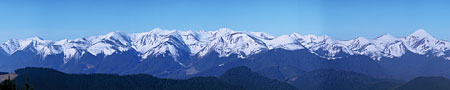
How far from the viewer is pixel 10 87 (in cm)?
5750

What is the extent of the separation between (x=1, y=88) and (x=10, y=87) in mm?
865

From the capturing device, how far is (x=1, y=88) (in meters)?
57.2
